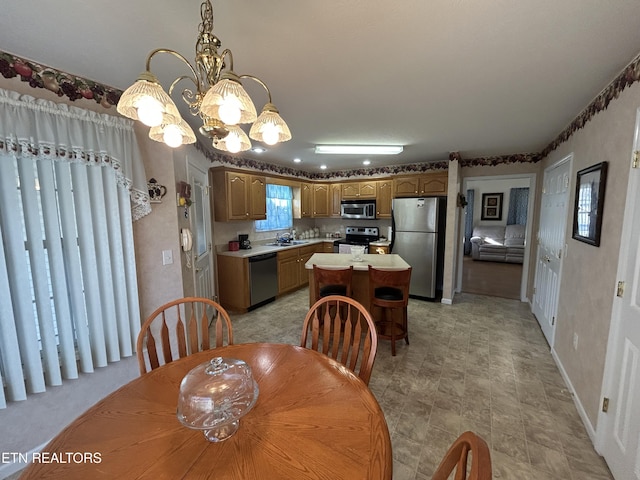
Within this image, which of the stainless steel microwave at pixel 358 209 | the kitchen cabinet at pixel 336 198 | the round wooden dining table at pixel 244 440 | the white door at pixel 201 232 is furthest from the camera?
the kitchen cabinet at pixel 336 198

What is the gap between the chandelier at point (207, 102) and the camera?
86 cm

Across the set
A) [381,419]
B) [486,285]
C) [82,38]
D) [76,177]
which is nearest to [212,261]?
[76,177]

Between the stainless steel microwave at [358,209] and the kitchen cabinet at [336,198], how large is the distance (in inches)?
4.4

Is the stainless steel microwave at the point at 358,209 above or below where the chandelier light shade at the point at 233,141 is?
below

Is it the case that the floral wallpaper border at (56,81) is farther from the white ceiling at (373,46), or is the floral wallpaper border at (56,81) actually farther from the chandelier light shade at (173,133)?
the chandelier light shade at (173,133)

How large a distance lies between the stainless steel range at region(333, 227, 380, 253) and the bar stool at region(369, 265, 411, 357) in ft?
7.06

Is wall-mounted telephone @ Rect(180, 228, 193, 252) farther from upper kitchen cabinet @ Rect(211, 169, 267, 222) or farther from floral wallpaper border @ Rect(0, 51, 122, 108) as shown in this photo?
upper kitchen cabinet @ Rect(211, 169, 267, 222)

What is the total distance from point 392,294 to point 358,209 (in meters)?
2.56

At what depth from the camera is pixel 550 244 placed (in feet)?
10.1

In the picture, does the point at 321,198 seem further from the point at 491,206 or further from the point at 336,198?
the point at 491,206

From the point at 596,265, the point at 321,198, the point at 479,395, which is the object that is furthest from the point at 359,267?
the point at 321,198

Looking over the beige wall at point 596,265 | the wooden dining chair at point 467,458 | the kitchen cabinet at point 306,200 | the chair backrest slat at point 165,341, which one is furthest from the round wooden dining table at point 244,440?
the kitchen cabinet at point 306,200

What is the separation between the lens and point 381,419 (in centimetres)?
96

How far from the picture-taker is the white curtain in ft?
4.90
